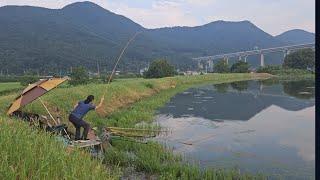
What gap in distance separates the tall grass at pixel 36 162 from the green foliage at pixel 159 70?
58.0m

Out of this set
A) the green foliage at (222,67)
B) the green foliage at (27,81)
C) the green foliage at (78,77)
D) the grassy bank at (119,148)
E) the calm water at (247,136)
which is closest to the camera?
the grassy bank at (119,148)

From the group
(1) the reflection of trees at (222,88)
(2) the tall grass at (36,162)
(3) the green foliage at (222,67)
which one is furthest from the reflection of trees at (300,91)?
(3) the green foliage at (222,67)

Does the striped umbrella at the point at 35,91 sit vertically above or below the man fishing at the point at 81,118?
above

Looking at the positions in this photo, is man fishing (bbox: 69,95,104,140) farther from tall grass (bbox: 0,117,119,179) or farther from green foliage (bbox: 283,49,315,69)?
green foliage (bbox: 283,49,315,69)

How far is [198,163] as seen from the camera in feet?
36.1

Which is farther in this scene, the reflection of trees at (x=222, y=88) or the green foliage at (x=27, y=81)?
the reflection of trees at (x=222, y=88)

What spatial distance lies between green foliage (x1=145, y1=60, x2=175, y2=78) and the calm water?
37020 mm

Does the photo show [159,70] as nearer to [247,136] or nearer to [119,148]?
[247,136]

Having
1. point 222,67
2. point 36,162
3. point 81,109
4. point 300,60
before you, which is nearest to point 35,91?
point 81,109

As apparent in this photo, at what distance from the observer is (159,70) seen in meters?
65.8

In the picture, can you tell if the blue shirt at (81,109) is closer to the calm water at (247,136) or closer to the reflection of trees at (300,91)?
the calm water at (247,136)

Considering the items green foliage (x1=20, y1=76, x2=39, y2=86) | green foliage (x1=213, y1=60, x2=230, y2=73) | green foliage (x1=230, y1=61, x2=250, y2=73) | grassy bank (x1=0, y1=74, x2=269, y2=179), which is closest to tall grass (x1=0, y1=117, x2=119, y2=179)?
grassy bank (x1=0, y1=74, x2=269, y2=179)

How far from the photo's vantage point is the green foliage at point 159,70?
65750 millimetres
